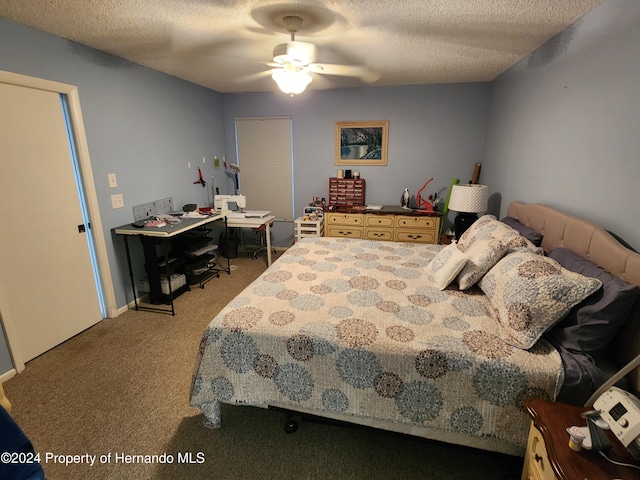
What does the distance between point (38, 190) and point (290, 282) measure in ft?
6.58

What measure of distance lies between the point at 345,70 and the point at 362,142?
1.16 m

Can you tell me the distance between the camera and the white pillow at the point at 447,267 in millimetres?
1968

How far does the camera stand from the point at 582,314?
1.36 m

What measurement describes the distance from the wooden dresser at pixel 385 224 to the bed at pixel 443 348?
2.00 metres

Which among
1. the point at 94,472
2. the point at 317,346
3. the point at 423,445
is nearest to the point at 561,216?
the point at 423,445

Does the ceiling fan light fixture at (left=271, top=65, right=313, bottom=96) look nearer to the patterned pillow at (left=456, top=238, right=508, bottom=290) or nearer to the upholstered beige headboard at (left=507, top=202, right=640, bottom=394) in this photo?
the patterned pillow at (left=456, top=238, right=508, bottom=290)

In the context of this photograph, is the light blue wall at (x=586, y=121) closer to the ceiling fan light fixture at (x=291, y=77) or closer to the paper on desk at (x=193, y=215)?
the ceiling fan light fixture at (x=291, y=77)

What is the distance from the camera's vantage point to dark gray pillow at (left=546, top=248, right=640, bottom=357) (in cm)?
128

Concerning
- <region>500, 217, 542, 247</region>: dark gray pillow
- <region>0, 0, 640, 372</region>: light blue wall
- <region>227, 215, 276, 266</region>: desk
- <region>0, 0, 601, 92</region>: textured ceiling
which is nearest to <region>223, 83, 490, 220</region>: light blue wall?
<region>0, 0, 640, 372</region>: light blue wall

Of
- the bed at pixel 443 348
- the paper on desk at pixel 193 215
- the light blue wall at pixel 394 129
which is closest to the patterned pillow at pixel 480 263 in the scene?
the bed at pixel 443 348

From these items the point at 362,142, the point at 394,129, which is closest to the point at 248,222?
the point at 362,142

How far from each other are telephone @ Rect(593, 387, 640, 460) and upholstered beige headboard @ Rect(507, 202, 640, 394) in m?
0.44

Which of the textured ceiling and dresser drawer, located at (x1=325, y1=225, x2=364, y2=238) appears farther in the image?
dresser drawer, located at (x1=325, y1=225, x2=364, y2=238)

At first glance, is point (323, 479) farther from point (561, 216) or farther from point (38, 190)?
point (38, 190)
